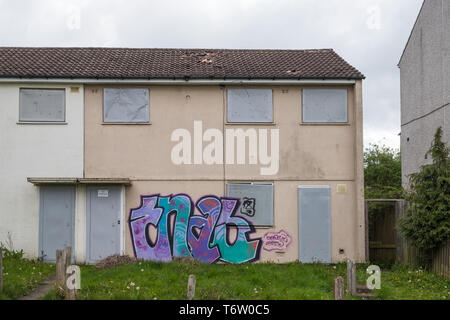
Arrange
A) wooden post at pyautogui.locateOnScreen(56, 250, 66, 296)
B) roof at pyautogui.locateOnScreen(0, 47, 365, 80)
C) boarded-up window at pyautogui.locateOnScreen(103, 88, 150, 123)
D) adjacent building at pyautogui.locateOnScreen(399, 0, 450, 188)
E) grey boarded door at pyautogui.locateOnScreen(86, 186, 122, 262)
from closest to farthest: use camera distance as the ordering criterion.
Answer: wooden post at pyautogui.locateOnScreen(56, 250, 66, 296) → grey boarded door at pyautogui.locateOnScreen(86, 186, 122, 262) → roof at pyautogui.locateOnScreen(0, 47, 365, 80) → boarded-up window at pyautogui.locateOnScreen(103, 88, 150, 123) → adjacent building at pyautogui.locateOnScreen(399, 0, 450, 188)

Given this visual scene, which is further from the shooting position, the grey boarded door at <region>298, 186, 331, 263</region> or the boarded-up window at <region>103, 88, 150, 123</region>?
the boarded-up window at <region>103, 88, 150, 123</region>

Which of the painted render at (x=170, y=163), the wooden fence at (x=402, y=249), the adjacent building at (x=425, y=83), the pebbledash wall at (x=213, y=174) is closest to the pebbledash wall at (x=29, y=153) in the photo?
the painted render at (x=170, y=163)

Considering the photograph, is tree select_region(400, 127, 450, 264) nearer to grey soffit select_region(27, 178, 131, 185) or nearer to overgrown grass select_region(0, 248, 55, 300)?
grey soffit select_region(27, 178, 131, 185)

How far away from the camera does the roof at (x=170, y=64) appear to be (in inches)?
536

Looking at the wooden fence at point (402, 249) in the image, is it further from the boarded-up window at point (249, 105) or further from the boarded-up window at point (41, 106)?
the boarded-up window at point (41, 106)

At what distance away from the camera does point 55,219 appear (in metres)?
13.4

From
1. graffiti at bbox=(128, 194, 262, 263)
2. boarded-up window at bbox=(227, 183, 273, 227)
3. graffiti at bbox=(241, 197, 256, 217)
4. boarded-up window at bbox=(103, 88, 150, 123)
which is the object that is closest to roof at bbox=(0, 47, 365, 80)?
boarded-up window at bbox=(103, 88, 150, 123)

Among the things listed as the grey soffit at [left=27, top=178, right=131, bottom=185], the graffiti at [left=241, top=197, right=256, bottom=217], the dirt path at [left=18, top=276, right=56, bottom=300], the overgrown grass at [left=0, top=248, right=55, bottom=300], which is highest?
the grey soffit at [left=27, top=178, right=131, bottom=185]

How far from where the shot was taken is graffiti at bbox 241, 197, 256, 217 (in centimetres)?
1356

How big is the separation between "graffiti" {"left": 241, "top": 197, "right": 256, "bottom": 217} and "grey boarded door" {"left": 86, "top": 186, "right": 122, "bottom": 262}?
11.7 ft

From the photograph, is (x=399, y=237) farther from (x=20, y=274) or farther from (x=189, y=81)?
(x=20, y=274)

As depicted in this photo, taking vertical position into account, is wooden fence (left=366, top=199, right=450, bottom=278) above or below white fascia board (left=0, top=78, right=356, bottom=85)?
below

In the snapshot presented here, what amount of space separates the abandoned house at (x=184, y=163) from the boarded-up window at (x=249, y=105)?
0.10 ft
